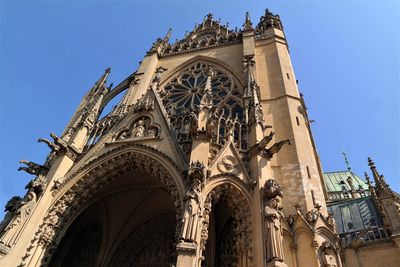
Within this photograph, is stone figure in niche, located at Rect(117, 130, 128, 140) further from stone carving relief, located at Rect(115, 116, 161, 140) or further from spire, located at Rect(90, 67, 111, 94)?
spire, located at Rect(90, 67, 111, 94)

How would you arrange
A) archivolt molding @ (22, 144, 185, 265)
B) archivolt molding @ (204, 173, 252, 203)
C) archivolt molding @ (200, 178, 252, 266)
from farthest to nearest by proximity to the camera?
archivolt molding @ (22, 144, 185, 265), archivolt molding @ (204, 173, 252, 203), archivolt molding @ (200, 178, 252, 266)

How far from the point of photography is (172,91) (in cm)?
1627

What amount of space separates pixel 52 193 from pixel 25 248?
5.57ft

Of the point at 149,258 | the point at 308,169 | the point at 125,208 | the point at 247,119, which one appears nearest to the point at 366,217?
the point at 308,169

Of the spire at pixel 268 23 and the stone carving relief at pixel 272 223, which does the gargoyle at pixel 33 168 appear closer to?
the stone carving relief at pixel 272 223

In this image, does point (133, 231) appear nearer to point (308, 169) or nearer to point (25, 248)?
point (25, 248)

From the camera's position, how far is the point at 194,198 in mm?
7238

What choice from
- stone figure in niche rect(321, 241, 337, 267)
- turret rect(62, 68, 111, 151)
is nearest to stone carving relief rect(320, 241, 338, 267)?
stone figure in niche rect(321, 241, 337, 267)

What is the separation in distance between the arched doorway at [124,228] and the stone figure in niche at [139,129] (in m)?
1.28

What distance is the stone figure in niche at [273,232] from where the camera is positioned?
6.43 metres

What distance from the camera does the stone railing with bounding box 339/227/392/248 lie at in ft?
32.0

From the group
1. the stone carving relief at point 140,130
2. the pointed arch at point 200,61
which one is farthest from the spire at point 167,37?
the stone carving relief at point 140,130

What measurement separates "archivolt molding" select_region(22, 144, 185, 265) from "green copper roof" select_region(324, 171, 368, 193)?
21555 mm

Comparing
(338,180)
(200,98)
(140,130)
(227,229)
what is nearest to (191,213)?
(227,229)
